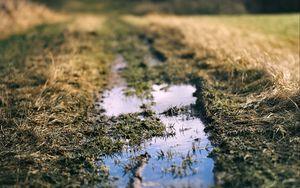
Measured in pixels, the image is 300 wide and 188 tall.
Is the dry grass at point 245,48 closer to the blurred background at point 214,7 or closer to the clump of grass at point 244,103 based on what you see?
the clump of grass at point 244,103

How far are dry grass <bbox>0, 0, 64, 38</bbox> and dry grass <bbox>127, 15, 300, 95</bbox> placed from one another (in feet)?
18.3

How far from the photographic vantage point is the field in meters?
8.03

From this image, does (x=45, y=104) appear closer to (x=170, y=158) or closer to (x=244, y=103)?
(x=170, y=158)

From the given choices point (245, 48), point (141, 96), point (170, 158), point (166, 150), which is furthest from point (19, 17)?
point (170, 158)

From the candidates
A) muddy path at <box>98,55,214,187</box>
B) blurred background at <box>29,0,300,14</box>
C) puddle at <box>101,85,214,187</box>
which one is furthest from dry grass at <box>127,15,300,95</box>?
blurred background at <box>29,0,300,14</box>

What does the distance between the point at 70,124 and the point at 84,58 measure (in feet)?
21.2

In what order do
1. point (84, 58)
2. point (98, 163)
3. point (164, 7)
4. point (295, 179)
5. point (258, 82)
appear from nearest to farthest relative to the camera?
point (295, 179), point (98, 163), point (258, 82), point (84, 58), point (164, 7)

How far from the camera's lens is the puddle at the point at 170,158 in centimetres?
775

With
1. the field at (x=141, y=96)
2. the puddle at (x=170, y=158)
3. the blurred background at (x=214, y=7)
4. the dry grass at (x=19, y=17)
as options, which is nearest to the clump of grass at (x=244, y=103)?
the field at (x=141, y=96)

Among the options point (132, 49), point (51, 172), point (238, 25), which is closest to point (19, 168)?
point (51, 172)

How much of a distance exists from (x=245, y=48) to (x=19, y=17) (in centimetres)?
1261

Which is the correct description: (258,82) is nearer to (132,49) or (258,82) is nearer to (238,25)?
(132,49)

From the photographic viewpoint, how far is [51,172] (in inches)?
315

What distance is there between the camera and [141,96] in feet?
40.8
